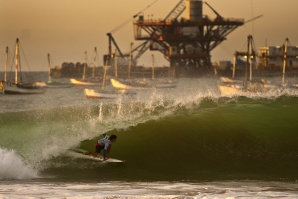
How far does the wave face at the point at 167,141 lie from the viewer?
18812mm

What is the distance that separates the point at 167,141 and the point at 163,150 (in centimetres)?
122

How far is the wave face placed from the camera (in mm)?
18812

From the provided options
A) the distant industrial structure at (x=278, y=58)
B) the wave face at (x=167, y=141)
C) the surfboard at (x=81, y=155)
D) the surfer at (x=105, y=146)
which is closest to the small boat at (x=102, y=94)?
the wave face at (x=167, y=141)

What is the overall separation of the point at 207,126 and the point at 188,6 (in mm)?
132852

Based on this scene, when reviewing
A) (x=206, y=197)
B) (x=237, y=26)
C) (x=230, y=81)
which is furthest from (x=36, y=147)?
(x=237, y=26)

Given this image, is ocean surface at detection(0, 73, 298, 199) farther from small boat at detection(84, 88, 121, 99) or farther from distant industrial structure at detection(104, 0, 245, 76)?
distant industrial structure at detection(104, 0, 245, 76)

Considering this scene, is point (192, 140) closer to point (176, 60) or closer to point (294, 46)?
point (176, 60)

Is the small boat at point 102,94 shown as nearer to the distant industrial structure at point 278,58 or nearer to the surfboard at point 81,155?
the surfboard at point 81,155

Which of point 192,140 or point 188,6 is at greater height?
point 188,6

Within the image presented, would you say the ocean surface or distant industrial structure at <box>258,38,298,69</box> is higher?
distant industrial structure at <box>258,38,298,69</box>

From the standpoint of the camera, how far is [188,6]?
512ft

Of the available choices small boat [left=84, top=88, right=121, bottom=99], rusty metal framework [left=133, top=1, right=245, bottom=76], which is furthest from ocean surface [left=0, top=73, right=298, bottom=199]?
rusty metal framework [left=133, top=1, right=245, bottom=76]

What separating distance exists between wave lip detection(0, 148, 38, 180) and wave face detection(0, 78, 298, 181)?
29 millimetres

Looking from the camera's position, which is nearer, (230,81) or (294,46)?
(230,81)
